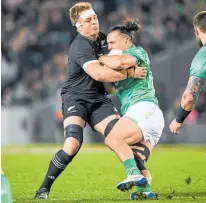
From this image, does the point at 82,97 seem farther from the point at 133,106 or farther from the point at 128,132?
the point at 128,132

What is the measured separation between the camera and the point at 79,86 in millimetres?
10039

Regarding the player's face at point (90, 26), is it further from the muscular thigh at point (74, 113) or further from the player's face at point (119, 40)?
the muscular thigh at point (74, 113)

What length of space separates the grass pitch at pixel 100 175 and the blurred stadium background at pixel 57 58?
2.00m

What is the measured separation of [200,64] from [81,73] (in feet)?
6.08

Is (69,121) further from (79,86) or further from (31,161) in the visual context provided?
(31,161)

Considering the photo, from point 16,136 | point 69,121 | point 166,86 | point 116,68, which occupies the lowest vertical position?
point 16,136

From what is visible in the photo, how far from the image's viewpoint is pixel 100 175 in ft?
45.1

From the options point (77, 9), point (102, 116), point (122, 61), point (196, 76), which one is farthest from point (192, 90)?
point (77, 9)

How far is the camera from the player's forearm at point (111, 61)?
359 inches

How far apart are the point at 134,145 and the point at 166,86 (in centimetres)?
1484

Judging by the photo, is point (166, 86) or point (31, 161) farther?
point (166, 86)

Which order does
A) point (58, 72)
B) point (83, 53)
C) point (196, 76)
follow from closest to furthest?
point (196, 76) < point (83, 53) < point (58, 72)

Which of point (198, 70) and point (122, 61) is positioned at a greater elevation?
point (122, 61)

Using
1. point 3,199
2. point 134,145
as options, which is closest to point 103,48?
point 134,145
